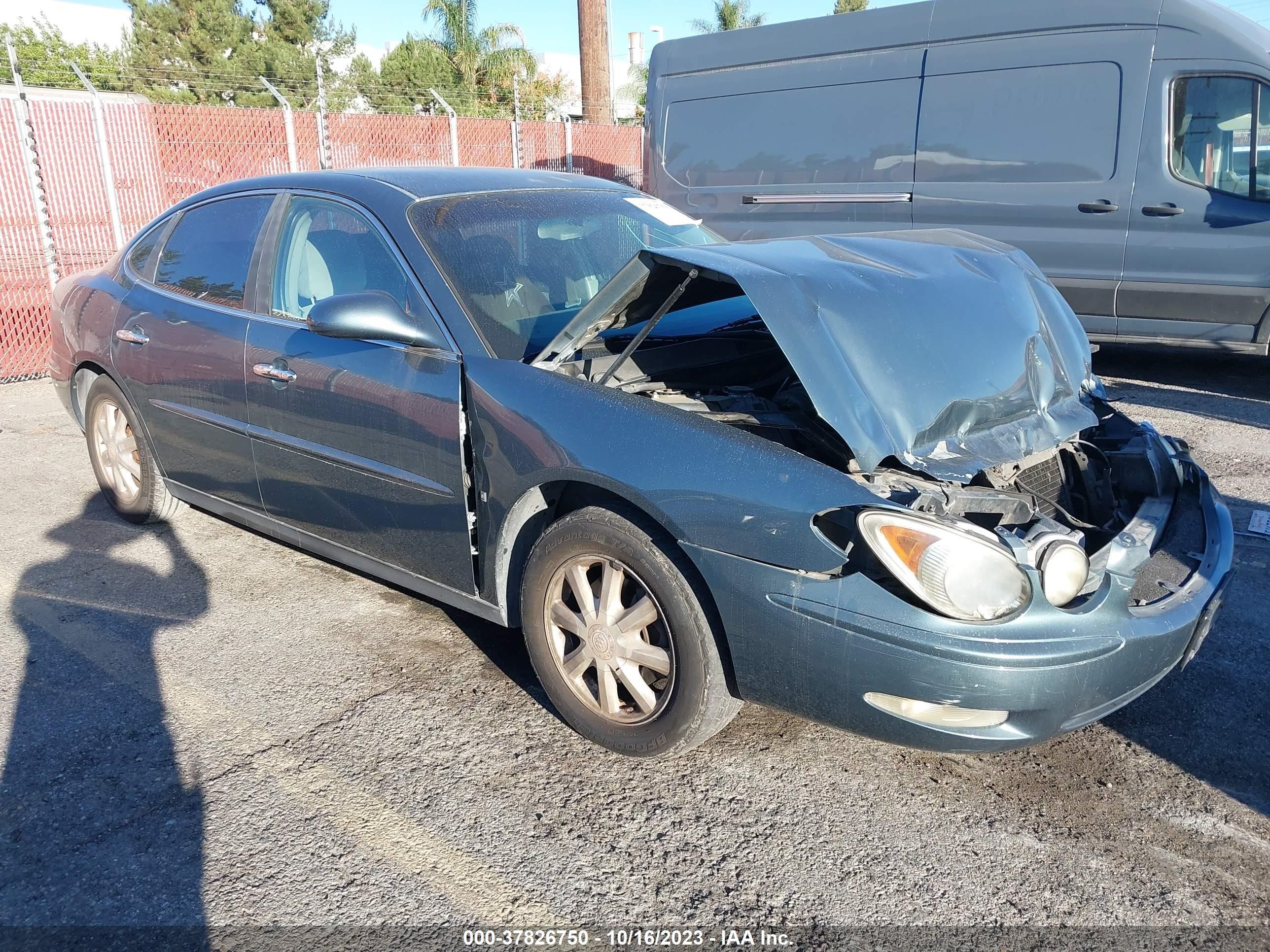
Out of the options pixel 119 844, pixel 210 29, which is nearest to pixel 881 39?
pixel 119 844

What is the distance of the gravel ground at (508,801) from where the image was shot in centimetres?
240

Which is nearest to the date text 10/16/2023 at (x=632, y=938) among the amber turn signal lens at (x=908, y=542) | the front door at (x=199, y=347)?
the amber turn signal lens at (x=908, y=542)

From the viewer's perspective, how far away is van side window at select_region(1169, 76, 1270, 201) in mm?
6695

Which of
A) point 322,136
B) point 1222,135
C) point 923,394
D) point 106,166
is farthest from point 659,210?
point 322,136

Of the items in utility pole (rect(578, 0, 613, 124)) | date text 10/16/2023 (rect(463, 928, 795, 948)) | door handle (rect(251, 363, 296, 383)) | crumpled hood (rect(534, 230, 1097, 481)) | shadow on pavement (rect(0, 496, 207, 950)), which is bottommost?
shadow on pavement (rect(0, 496, 207, 950))

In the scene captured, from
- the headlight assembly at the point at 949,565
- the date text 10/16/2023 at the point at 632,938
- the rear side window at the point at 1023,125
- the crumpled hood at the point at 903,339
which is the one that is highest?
the rear side window at the point at 1023,125

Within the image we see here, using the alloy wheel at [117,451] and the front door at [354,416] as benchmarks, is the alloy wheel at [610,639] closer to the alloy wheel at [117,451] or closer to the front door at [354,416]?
the front door at [354,416]

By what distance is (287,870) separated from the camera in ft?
8.32

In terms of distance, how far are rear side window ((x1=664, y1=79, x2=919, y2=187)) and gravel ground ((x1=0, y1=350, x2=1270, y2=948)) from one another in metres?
4.99

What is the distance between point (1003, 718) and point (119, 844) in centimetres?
227

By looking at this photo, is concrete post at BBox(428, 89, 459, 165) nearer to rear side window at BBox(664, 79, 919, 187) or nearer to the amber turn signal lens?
rear side window at BBox(664, 79, 919, 187)

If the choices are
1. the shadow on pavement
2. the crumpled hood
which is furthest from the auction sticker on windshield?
the shadow on pavement

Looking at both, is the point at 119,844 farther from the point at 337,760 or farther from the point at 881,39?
the point at 881,39

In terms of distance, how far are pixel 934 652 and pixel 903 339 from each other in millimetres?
999
